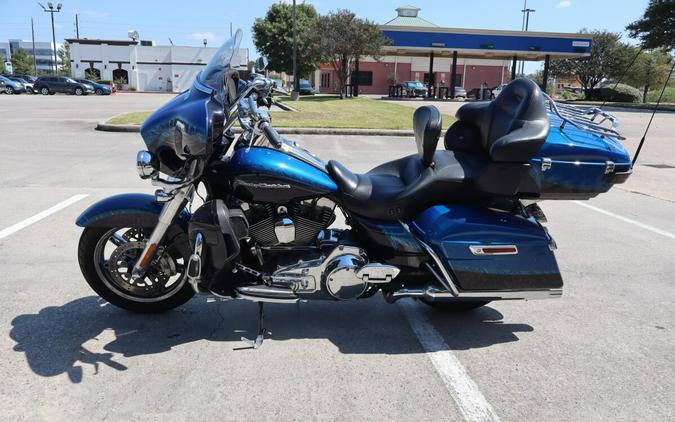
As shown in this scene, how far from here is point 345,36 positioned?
105 feet

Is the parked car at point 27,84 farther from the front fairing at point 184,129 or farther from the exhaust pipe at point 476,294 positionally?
Answer: the exhaust pipe at point 476,294

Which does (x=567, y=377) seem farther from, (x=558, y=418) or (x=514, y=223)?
(x=514, y=223)

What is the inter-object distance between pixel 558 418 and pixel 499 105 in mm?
1957

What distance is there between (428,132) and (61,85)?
44.2 m

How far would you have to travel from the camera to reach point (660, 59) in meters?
49.5

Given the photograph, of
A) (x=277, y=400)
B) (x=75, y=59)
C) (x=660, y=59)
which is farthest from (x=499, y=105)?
(x=75, y=59)

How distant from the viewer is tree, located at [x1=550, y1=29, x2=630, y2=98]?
48.6 metres

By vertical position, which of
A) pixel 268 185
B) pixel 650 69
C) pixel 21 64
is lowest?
pixel 268 185

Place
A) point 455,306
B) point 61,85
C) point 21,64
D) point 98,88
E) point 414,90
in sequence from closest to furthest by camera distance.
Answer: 1. point 455,306
2. point 61,85
3. point 98,88
4. point 414,90
5. point 21,64

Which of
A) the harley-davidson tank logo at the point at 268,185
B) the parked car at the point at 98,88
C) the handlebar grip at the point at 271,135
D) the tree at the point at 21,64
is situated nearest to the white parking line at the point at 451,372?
the harley-davidson tank logo at the point at 268,185

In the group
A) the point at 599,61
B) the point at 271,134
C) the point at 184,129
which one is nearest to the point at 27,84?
the point at 184,129

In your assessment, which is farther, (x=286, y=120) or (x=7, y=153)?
(x=286, y=120)

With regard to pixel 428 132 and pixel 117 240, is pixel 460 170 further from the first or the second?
pixel 117 240

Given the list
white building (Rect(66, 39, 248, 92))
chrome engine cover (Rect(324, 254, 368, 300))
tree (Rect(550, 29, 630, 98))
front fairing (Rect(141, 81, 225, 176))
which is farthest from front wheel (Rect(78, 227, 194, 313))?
white building (Rect(66, 39, 248, 92))
